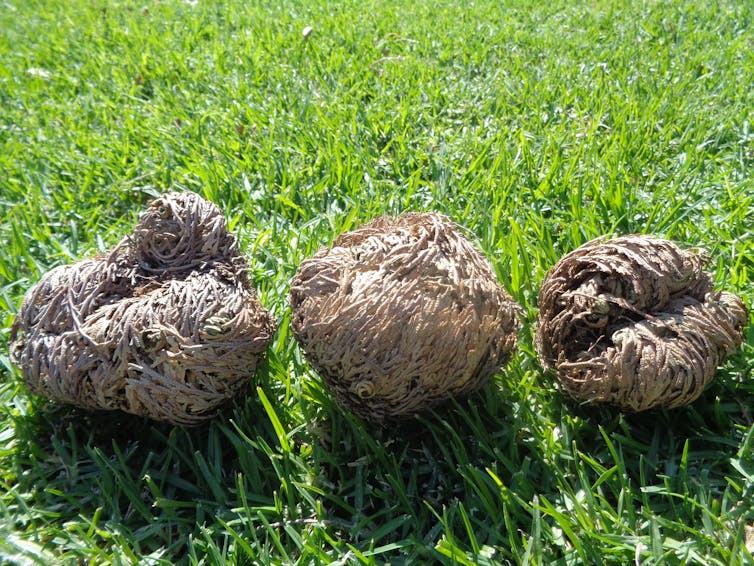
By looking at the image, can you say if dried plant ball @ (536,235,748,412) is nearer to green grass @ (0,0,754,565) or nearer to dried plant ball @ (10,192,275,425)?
green grass @ (0,0,754,565)

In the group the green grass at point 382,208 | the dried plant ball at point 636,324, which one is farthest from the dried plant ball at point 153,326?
the dried plant ball at point 636,324

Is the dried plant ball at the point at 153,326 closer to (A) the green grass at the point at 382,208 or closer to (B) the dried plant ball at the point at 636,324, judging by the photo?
(A) the green grass at the point at 382,208

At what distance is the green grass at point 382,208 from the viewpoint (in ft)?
6.61

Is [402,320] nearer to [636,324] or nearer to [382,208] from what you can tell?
[636,324]

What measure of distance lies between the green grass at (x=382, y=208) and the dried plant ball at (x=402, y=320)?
0.77 ft

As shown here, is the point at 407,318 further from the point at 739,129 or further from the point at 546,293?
the point at 739,129

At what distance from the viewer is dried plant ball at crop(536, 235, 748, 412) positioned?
2010 mm

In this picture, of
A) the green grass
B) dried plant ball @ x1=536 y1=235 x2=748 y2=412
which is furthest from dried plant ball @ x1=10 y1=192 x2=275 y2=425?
dried plant ball @ x1=536 y1=235 x2=748 y2=412

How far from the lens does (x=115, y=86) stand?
15.4 ft

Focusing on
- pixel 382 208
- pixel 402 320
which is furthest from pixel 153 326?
pixel 382 208

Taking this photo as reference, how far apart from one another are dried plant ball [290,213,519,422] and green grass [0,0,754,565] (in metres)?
0.23

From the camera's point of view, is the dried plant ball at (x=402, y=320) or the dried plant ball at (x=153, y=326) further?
the dried plant ball at (x=153, y=326)

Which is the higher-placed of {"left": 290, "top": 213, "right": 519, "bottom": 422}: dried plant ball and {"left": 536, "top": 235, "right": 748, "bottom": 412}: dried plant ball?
{"left": 290, "top": 213, "right": 519, "bottom": 422}: dried plant ball

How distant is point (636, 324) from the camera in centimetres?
209
